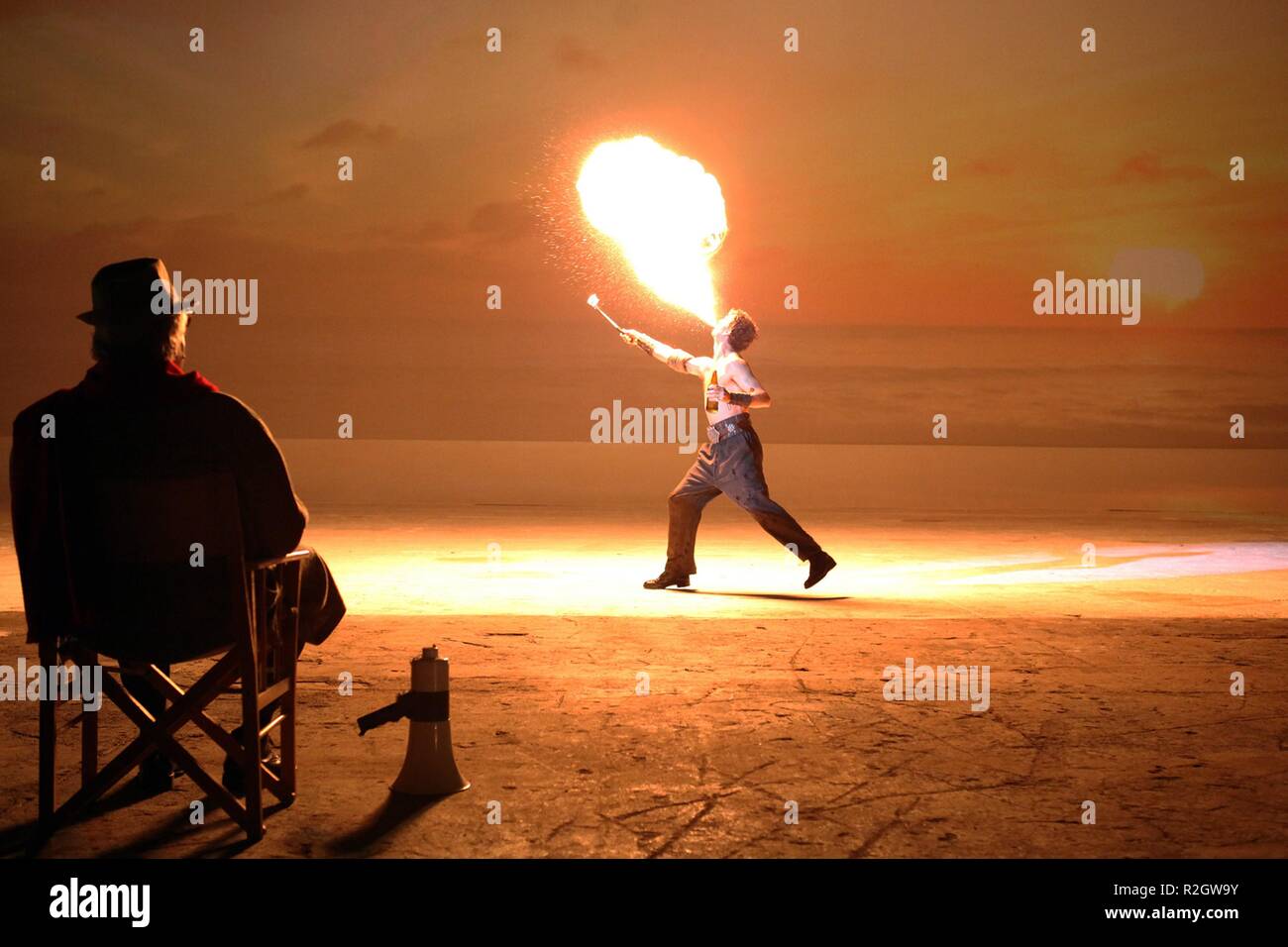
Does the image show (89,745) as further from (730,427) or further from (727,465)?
(730,427)

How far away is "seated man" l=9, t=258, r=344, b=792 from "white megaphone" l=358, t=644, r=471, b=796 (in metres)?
0.55

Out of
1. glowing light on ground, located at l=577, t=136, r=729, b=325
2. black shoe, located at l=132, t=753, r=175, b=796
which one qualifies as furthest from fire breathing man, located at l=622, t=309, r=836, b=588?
black shoe, located at l=132, t=753, r=175, b=796

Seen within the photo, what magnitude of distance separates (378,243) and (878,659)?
24236 mm

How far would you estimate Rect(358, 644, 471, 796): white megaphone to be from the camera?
3.94 meters

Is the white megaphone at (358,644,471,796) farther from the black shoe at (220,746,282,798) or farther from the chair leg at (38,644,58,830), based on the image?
the chair leg at (38,644,58,830)

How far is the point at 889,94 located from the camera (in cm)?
2597

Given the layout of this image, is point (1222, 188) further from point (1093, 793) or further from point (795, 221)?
point (1093, 793)

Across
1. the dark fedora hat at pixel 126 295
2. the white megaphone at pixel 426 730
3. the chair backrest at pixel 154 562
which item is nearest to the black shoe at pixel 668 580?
the white megaphone at pixel 426 730

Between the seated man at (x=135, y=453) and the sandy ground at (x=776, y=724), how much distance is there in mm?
599

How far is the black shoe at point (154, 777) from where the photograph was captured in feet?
13.2

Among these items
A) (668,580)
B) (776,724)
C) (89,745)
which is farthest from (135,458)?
(668,580)

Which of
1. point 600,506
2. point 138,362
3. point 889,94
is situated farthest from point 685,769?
point 889,94

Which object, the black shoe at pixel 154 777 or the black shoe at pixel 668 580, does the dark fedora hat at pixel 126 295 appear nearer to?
the black shoe at pixel 154 777

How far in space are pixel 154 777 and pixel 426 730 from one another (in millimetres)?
861
